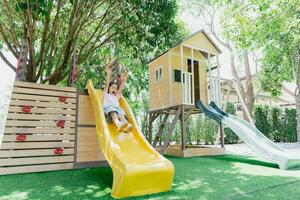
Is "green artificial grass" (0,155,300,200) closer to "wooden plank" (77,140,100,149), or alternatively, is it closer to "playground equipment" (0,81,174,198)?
"playground equipment" (0,81,174,198)

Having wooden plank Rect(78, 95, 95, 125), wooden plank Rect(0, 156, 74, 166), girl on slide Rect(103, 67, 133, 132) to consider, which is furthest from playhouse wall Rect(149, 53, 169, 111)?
wooden plank Rect(0, 156, 74, 166)

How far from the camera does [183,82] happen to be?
891 centimetres

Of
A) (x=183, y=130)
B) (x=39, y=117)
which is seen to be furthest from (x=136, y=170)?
(x=183, y=130)

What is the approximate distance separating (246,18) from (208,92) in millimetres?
3053

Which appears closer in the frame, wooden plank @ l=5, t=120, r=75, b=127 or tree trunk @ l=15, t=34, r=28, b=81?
wooden plank @ l=5, t=120, r=75, b=127

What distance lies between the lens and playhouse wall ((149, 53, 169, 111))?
9304 millimetres

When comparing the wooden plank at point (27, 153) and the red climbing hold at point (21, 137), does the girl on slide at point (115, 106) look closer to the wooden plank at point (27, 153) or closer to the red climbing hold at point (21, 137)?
the wooden plank at point (27, 153)

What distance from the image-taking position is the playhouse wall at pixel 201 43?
30.5 ft

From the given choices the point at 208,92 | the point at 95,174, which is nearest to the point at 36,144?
the point at 95,174

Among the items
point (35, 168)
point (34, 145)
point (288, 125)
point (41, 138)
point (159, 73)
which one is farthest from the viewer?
point (288, 125)

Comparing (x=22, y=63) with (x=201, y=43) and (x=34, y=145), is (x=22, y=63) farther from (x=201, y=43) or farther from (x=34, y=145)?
(x=201, y=43)

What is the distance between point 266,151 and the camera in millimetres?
6246

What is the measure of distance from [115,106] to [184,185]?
7.76 ft

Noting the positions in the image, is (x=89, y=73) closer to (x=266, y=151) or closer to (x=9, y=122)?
(x=9, y=122)
